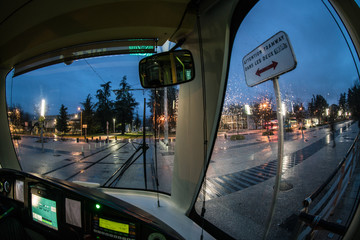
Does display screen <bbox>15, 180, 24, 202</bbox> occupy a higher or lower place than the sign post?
lower

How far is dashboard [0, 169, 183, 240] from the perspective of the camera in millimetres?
890

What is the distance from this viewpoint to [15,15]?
→ 4.50ft

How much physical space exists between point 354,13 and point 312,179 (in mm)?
1149

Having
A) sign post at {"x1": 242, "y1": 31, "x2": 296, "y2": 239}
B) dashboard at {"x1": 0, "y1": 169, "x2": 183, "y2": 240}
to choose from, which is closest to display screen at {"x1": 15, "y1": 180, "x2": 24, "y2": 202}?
dashboard at {"x1": 0, "y1": 169, "x2": 183, "y2": 240}

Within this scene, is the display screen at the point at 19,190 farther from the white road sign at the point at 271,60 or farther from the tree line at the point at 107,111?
the white road sign at the point at 271,60

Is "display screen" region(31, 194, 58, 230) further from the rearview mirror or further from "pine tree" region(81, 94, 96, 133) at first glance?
the rearview mirror

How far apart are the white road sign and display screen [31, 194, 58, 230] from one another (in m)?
1.98

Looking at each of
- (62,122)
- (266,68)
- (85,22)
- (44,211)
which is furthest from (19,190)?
(266,68)

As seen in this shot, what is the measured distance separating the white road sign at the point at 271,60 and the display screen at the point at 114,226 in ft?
4.68

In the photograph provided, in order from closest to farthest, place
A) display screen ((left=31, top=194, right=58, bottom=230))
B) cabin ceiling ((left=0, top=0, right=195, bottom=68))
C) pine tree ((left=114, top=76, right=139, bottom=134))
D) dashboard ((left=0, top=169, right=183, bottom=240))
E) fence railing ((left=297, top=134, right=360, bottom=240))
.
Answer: fence railing ((left=297, top=134, right=360, bottom=240)), dashboard ((left=0, top=169, right=183, bottom=240)), display screen ((left=31, top=194, right=58, bottom=230)), cabin ceiling ((left=0, top=0, right=195, bottom=68)), pine tree ((left=114, top=76, right=139, bottom=134))

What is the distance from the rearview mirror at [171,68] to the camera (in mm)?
1320

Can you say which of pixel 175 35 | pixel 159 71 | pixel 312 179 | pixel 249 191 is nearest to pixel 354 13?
pixel 312 179

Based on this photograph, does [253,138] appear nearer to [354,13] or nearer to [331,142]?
[331,142]

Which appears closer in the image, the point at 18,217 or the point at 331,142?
the point at 331,142
